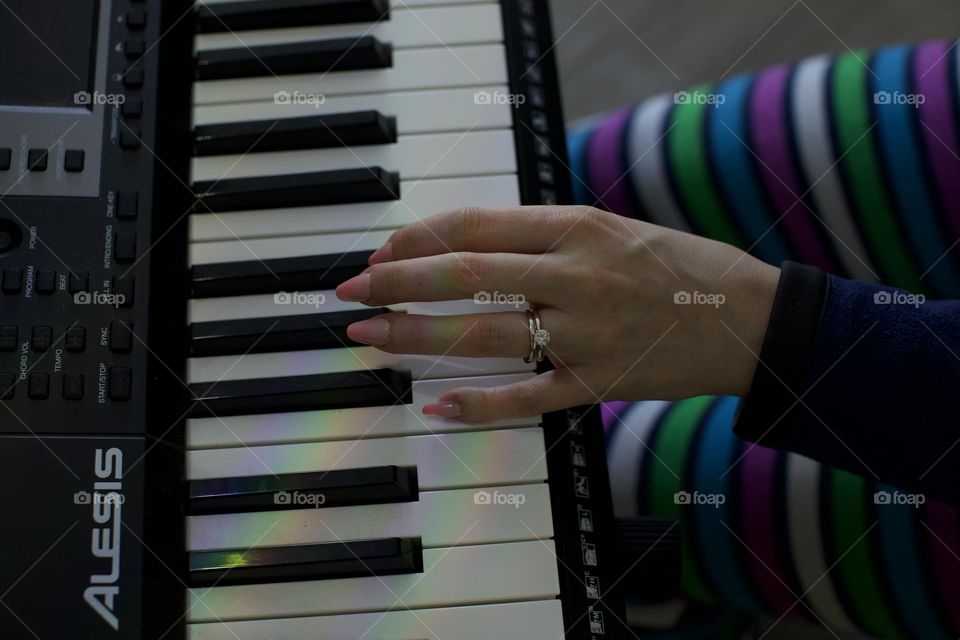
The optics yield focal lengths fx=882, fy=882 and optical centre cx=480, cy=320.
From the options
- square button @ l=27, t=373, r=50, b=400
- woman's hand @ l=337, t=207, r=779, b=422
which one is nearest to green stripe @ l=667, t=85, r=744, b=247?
woman's hand @ l=337, t=207, r=779, b=422

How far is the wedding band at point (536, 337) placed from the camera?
2.53 feet

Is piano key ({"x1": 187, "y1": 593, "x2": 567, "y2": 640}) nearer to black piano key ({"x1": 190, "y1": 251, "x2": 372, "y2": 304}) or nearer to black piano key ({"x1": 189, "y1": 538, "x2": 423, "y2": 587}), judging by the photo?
black piano key ({"x1": 189, "y1": 538, "x2": 423, "y2": 587})

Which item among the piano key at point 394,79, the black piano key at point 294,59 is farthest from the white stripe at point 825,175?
the black piano key at point 294,59

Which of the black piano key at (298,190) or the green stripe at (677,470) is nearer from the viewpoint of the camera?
the black piano key at (298,190)

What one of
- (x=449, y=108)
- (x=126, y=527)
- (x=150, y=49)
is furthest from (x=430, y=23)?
(x=126, y=527)

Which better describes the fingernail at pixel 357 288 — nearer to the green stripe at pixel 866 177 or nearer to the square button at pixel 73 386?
the square button at pixel 73 386

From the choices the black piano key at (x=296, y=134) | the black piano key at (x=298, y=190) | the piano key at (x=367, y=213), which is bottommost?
the piano key at (x=367, y=213)

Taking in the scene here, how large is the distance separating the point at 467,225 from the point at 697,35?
1.14 metres

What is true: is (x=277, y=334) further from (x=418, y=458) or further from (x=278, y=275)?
(x=418, y=458)

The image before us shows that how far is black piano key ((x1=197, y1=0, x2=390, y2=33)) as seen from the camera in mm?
895

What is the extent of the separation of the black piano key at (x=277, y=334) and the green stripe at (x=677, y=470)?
17.1 inches

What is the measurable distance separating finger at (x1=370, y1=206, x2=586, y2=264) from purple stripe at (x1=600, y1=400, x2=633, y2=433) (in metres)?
0.36

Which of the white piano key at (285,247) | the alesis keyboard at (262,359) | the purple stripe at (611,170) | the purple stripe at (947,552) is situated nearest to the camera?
the alesis keyboard at (262,359)

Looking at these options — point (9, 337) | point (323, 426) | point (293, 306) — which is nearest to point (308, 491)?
point (323, 426)
